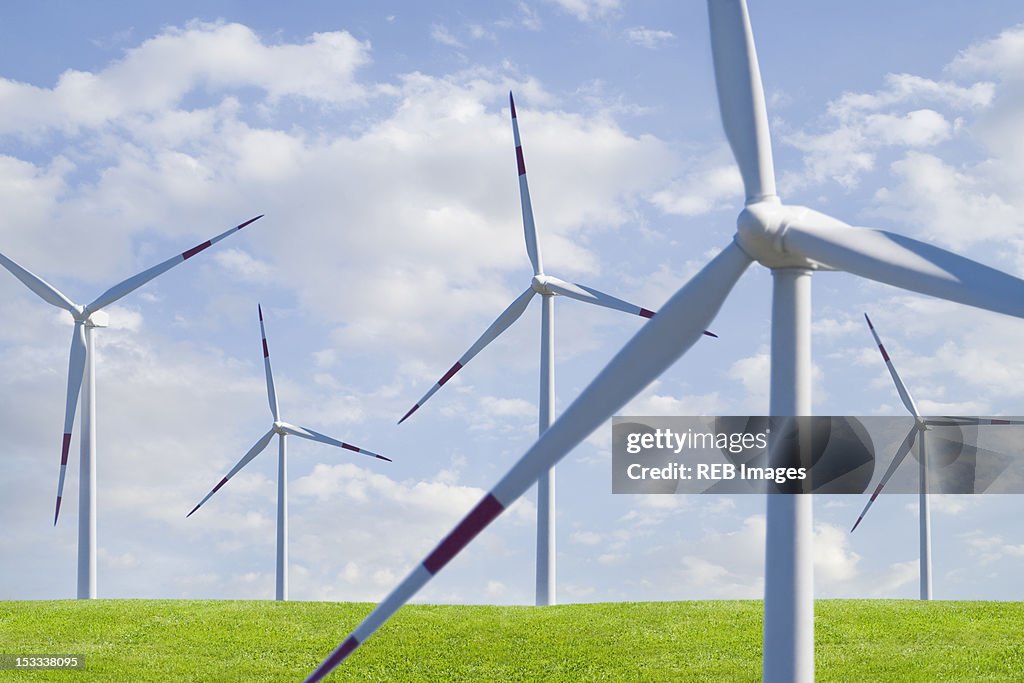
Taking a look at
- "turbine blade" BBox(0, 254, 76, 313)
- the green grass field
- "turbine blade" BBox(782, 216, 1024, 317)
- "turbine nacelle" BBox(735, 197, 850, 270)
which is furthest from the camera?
"turbine blade" BBox(0, 254, 76, 313)

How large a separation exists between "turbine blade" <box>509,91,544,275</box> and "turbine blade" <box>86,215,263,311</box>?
10150mm

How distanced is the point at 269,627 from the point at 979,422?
2743 cm

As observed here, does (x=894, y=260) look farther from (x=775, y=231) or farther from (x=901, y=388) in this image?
(x=901, y=388)

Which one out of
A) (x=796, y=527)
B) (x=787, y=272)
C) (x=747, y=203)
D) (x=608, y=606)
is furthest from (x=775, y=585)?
(x=608, y=606)

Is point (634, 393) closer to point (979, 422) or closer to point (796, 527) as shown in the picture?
point (796, 527)

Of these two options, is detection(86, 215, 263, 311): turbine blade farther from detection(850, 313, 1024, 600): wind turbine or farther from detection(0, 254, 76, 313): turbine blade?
detection(850, 313, 1024, 600): wind turbine

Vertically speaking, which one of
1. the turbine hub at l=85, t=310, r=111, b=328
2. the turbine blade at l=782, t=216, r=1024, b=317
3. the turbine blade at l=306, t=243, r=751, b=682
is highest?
the turbine hub at l=85, t=310, r=111, b=328

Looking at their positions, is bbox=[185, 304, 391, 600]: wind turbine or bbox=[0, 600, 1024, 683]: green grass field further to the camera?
bbox=[185, 304, 391, 600]: wind turbine

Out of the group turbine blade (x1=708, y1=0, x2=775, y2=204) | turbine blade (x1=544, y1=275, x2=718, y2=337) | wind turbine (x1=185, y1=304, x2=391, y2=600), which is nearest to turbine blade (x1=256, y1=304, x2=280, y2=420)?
wind turbine (x1=185, y1=304, x2=391, y2=600)

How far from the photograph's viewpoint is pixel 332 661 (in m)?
14.3

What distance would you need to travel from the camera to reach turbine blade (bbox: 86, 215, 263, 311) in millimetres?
40438

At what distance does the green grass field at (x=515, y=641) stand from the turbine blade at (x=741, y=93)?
18.7 m

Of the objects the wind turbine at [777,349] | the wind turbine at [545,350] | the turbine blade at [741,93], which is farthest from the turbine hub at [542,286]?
the wind turbine at [777,349]

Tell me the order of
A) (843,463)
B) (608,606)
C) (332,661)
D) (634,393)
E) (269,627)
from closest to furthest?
(332,661) < (634,393) < (843,463) < (269,627) < (608,606)
